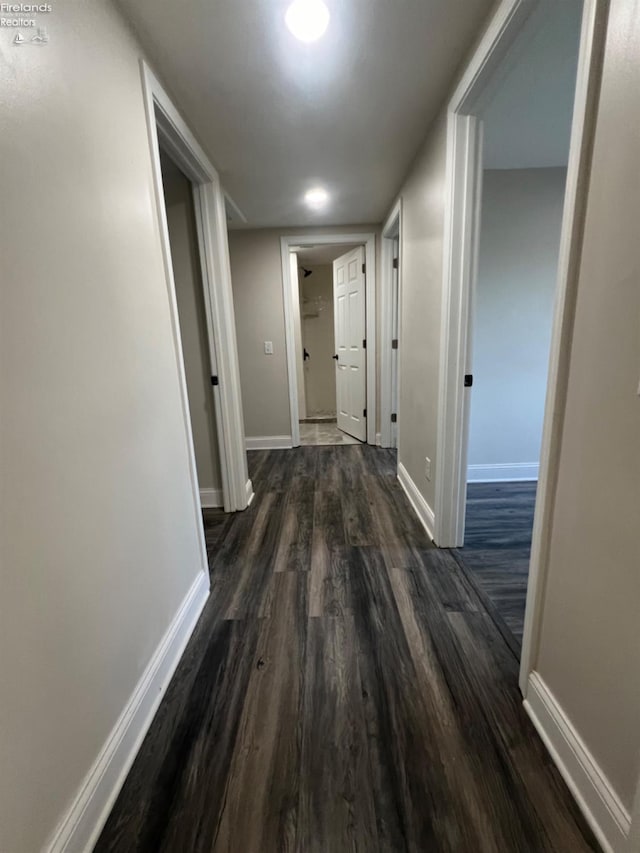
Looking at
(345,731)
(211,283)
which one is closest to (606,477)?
(345,731)

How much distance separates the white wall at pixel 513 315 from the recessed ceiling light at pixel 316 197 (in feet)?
3.87

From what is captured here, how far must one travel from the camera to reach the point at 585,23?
2.62 feet

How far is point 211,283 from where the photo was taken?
7.48 feet

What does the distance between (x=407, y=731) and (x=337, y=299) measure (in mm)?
4036

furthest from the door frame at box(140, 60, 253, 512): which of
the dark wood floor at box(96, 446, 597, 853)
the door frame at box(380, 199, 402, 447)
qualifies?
the door frame at box(380, 199, 402, 447)

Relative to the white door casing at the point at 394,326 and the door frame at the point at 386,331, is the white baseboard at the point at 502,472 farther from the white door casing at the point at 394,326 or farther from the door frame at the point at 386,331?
the white door casing at the point at 394,326

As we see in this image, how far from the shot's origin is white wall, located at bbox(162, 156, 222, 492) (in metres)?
2.26

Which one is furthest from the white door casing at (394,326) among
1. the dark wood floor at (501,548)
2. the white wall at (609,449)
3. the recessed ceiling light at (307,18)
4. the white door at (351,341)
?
the white wall at (609,449)

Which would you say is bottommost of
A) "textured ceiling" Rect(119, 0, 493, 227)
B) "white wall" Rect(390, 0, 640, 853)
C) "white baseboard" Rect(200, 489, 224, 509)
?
"white baseboard" Rect(200, 489, 224, 509)

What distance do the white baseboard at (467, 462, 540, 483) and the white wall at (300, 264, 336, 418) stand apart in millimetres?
3002

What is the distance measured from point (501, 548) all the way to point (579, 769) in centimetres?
117

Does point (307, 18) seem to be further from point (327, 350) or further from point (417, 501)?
point (327, 350)

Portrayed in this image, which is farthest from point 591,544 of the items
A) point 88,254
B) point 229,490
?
point 229,490

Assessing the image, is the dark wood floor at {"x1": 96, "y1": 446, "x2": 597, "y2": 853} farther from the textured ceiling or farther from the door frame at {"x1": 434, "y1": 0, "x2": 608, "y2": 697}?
the textured ceiling
